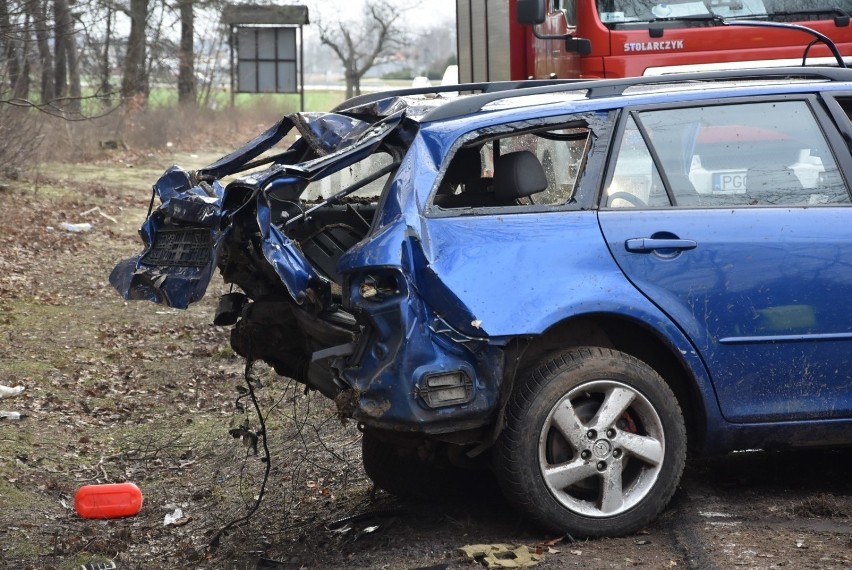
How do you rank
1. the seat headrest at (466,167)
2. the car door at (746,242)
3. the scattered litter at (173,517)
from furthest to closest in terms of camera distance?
the scattered litter at (173,517)
the seat headrest at (466,167)
the car door at (746,242)

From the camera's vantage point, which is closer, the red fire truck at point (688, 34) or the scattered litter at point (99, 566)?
the scattered litter at point (99, 566)

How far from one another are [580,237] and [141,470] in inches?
137

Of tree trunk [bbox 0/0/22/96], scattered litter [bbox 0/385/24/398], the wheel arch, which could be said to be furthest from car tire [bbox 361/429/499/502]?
tree trunk [bbox 0/0/22/96]

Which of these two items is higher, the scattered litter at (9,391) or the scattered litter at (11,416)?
the scattered litter at (9,391)

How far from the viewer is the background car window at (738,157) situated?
489 cm

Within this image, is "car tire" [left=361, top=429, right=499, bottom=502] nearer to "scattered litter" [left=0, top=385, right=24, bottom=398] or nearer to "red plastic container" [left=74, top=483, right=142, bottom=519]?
"red plastic container" [left=74, top=483, right=142, bottom=519]

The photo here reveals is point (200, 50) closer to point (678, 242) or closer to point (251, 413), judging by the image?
point (251, 413)

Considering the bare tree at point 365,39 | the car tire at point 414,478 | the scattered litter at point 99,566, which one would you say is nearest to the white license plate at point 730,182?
the car tire at point 414,478

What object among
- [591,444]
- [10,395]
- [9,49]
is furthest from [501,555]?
[9,49]

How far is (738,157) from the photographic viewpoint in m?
4.96

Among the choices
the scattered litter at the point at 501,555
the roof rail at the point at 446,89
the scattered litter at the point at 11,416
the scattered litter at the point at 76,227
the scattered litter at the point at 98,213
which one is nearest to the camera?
the scattered litter at the point at 501,555

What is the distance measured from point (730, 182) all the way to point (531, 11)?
14.7 feet

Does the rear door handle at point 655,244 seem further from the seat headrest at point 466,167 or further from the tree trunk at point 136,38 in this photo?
the tree trunk at point 136,38

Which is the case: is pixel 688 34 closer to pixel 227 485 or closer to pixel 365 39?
pixel 227 485
